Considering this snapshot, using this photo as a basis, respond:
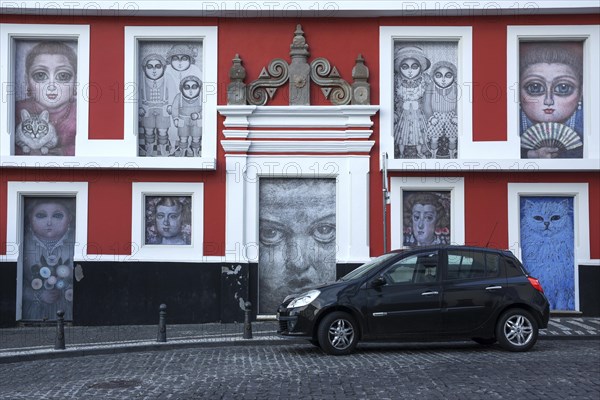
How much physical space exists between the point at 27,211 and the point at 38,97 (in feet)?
8.42

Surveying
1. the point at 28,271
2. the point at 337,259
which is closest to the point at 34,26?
the point at 28,271

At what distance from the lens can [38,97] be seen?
21969 mm

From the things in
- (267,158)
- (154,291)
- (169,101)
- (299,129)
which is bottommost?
(154,291)

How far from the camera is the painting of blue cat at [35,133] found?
21.9 metres

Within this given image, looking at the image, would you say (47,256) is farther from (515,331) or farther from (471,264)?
(515,331)

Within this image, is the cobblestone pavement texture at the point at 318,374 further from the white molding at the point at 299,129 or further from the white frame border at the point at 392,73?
the white frame border at the point at 392,73

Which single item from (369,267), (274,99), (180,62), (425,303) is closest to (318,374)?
(425,303)

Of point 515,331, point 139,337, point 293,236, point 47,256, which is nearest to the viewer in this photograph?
point 515,331

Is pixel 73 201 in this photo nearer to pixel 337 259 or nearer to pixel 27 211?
pixel 27 211

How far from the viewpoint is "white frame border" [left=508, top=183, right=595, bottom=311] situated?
21.6 metres

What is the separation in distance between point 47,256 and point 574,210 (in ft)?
38.7

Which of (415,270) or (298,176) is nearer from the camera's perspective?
(415,270)

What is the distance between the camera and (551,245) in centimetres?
2178

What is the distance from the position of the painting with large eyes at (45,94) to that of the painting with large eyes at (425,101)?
7.34 metres
